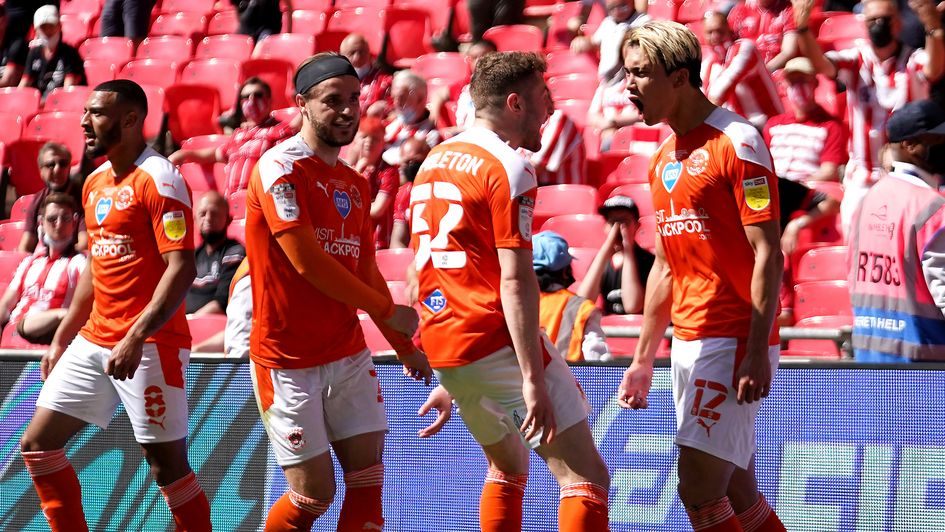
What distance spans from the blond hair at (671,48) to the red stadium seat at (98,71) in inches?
407

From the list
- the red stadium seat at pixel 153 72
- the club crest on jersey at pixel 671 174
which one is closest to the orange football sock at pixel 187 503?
the club crest on jersey at pixel 671 174

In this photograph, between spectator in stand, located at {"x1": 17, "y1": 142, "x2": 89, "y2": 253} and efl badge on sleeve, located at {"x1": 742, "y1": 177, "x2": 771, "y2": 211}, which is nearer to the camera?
efl badge on sleeve, located at {"x1": 742, "y1": 177, "x2": 771, "y2": 211}

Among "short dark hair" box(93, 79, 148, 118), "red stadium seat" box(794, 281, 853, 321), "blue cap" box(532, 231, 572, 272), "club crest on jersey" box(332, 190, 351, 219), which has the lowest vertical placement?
"red stadium seat" box(794, 281, 853, 321)

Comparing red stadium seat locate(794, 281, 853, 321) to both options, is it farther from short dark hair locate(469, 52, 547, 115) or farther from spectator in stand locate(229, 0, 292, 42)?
spectator in stand locate(229, 0, 292, 42)

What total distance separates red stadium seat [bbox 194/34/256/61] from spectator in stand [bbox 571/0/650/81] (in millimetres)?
4133

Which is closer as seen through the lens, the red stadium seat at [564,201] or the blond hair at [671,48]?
the blond hair at [671,48]

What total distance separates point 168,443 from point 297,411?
104 cm

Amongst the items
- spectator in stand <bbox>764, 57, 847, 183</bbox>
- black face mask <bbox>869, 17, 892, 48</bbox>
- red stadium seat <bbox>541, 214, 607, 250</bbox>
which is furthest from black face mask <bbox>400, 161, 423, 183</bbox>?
black face mask <bbox>869, 17, 892, 48</bbox>

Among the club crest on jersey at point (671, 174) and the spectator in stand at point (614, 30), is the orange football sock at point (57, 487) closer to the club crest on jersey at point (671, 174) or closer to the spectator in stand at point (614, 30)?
the club crest on jersey at point (671, 174)

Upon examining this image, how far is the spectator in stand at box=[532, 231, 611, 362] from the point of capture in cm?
592

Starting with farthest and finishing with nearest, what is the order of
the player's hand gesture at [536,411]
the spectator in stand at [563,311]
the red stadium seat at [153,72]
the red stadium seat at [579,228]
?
the red stadium seat at [153,72], the red stadium seat at [579,228], the spectator in stand at [563,311], the player's hand gesture at [536,411]

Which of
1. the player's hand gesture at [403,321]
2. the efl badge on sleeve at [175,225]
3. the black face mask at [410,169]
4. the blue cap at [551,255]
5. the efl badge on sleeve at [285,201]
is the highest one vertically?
the efl badge on sleeve at [285,201]

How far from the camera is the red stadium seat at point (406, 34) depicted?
12625 millimetres

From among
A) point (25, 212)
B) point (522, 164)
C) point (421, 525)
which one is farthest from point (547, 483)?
point (25, 212)
